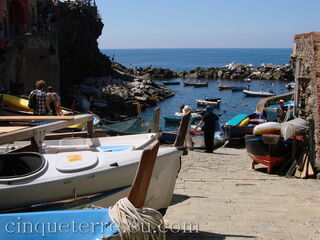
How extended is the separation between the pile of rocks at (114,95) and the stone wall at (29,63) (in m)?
4.10

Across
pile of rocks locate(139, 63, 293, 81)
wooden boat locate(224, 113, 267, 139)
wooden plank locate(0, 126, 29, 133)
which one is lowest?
pile of rocks locate(139, 63, 293, 81)

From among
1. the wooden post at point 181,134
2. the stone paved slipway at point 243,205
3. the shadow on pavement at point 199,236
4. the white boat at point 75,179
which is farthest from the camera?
the wooden post at point 181,134

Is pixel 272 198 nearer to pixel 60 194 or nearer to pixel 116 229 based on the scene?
pixel 60 194

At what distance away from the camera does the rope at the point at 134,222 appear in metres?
4.61

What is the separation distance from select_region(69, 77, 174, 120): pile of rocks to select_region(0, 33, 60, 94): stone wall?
410 centimetres

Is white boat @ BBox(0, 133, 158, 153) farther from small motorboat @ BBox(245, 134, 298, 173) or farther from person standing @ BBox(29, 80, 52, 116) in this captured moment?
small motorboat @ BBox(245, 134, 298, 173)

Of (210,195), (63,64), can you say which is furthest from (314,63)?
(63,64)

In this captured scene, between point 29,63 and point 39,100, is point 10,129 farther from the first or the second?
point 29,63

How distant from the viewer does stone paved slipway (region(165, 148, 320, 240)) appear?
656 centimetres

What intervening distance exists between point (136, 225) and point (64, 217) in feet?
2.60

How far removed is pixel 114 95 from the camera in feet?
158

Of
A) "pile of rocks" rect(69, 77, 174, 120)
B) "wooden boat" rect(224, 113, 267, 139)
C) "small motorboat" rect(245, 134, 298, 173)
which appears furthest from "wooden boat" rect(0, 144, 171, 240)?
"pile of rocks" rect(69, 77, 174, 120)

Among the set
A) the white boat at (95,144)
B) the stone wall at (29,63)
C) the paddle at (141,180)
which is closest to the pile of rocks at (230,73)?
the stone wall at (29,63)

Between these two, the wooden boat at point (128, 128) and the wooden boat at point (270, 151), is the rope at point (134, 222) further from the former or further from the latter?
the wooden boat at point (128, 128)
